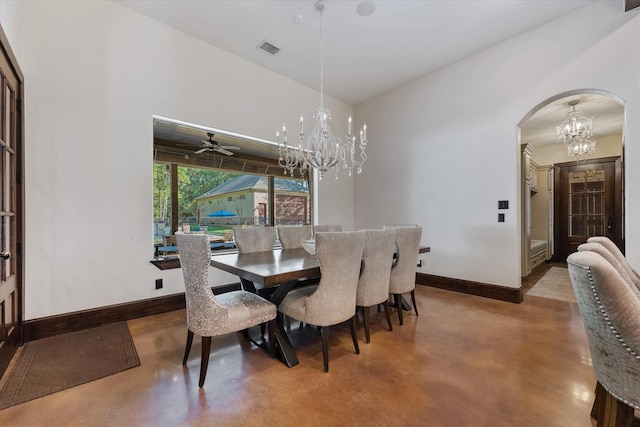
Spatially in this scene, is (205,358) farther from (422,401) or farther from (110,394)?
(422,401)

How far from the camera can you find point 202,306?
5.84ft

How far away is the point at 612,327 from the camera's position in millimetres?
939

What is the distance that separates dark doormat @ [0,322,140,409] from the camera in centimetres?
170

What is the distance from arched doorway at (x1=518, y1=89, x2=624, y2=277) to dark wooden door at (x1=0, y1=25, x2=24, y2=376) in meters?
6.20

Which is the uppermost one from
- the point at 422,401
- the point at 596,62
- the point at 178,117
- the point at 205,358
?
the point at 596,62

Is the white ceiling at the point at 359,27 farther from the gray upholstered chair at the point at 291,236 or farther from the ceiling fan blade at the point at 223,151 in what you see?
the gray upholstered chair at the point at 291,236

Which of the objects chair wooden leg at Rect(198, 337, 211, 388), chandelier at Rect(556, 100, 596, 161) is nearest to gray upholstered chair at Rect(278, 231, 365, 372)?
chair wooden leg at Rect(198, 337, 211, 388)

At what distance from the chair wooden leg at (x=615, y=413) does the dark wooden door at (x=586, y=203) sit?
20.1 ft

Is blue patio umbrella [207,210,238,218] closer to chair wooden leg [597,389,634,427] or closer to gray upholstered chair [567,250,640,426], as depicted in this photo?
gray upholstered chair [567,250,640,426]

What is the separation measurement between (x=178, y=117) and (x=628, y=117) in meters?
4.86

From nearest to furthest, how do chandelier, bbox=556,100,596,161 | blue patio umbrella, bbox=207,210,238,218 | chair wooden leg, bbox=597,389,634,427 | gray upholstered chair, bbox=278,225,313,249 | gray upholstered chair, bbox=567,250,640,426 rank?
gray upholstered chair, bbox=567,250,640,426, chair wooden leg, bbox=597,389,634,427, gray upholstered chair, bbox=278,225,313,249, chandelier, bbox=556,100,596,161, blue patio umbrella, bbox=207,210,238,218

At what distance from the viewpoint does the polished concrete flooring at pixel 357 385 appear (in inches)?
58.0

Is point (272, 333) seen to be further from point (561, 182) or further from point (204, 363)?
point (561, 182)

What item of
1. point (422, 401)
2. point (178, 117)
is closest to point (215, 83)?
point (178, 117)
